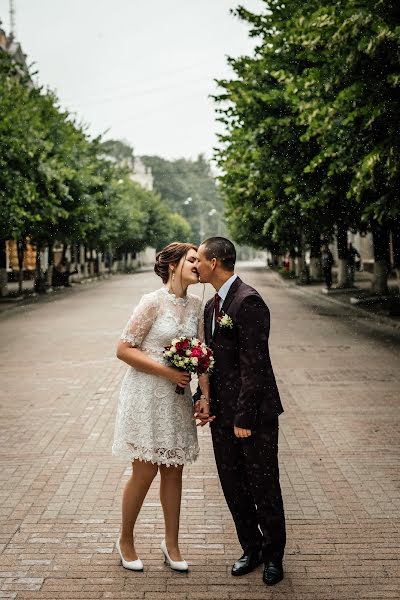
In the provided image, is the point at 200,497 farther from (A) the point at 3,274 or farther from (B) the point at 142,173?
(B) the point at 142,173

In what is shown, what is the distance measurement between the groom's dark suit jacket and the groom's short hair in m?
0.12

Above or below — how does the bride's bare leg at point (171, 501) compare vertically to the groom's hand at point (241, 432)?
below

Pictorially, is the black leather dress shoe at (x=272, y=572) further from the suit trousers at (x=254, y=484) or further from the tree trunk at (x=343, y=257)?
the tree trunk at (x=343, y=257)

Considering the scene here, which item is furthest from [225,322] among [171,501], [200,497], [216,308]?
[200,497]

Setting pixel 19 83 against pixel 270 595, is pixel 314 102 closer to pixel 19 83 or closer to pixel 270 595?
pixel 270 595

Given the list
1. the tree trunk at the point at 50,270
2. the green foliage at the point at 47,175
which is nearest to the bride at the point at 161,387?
the green foliage at the point at 47,175

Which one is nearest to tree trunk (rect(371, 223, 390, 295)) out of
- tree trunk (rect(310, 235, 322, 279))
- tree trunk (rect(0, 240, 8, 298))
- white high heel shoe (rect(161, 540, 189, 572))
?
tree trunk (rect(310, 235, 322, 279))

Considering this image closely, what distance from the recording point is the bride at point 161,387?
13.4 feet

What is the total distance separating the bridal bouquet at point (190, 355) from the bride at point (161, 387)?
0.40ft

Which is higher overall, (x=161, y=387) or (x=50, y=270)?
(x=50, y=270)

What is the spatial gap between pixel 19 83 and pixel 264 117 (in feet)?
49.0

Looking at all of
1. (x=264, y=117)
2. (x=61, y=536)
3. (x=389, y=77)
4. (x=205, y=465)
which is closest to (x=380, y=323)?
(x=264, y=117)

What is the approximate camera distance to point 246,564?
4.20 meters

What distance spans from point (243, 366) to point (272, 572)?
1179 mm
